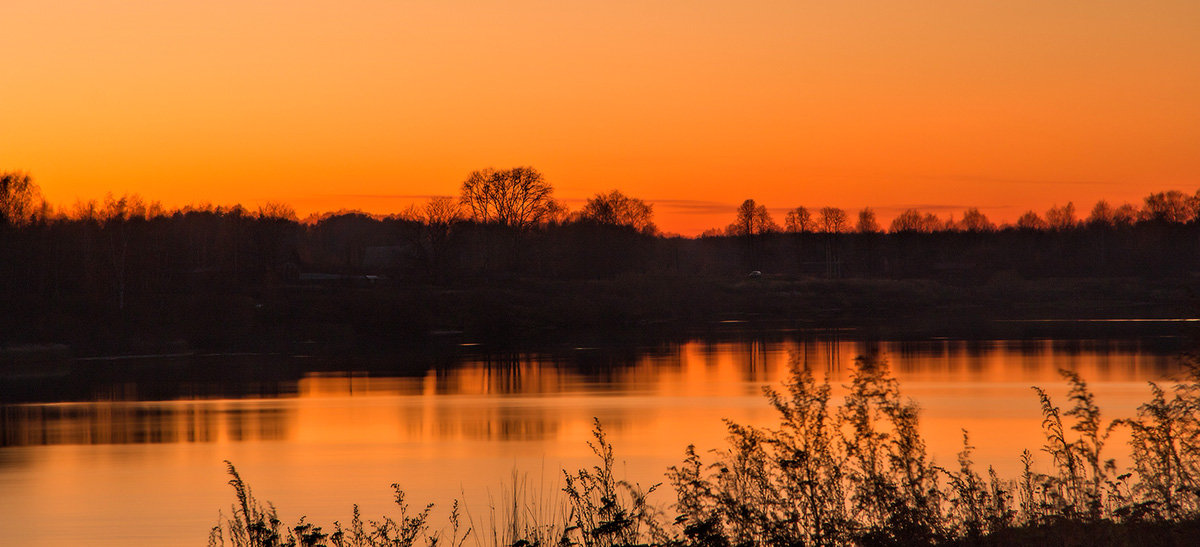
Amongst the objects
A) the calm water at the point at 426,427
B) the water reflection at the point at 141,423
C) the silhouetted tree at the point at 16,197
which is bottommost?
the water reflection at the point at 141,423

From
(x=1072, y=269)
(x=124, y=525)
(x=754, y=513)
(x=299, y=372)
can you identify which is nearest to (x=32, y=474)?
(x=124, y=525)

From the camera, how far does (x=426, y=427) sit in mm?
33344

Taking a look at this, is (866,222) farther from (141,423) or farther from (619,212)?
(141,423)

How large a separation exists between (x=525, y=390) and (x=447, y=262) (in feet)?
235

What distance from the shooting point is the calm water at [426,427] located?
71.0 ft

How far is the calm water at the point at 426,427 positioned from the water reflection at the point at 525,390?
0.12 m

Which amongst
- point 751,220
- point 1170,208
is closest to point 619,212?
point 751,220

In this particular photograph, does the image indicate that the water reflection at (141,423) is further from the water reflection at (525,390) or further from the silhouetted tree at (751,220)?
the silhouetted tree at (751,220)

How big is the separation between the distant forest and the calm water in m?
A: 29.5

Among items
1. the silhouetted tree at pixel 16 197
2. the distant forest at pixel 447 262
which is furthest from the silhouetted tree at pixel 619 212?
the silhouetted tree at pixel 16 197

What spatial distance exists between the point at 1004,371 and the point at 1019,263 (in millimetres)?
115977

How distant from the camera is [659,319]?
101500mm

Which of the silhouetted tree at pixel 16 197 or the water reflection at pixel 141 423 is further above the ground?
the silhouetted tree at pixel 16 197

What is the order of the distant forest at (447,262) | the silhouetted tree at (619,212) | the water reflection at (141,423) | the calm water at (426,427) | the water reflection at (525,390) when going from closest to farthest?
the calm water at (426,427), the water reflection at (141,423), the water reflection at (525,390), the distant forest at (447,262), the silhouetted tree at (619,212)
